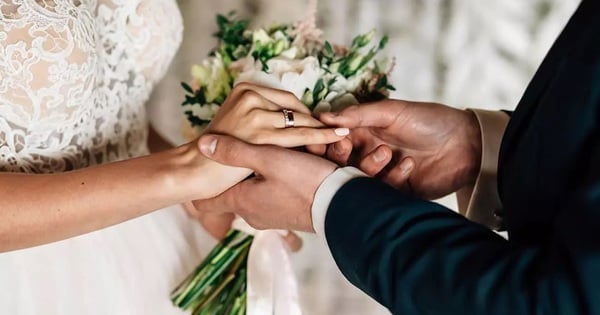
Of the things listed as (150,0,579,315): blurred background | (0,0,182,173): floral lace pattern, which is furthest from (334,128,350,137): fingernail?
(150,0,579,315): blurred background

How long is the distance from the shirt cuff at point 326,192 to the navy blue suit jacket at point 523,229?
0.02 m

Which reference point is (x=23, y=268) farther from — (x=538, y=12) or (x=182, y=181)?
(x=538, y=12)

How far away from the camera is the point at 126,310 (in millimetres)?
1139

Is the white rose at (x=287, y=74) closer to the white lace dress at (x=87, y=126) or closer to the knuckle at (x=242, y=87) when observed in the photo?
the knuckle at (x=242, y=87)

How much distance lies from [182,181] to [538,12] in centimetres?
87

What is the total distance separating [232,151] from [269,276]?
27cm

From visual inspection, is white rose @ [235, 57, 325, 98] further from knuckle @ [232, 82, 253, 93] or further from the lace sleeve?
the lace sleeve

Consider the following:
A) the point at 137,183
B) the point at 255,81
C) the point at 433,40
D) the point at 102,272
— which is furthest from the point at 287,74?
the point at 433,40

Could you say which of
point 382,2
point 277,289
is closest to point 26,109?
point 277,289

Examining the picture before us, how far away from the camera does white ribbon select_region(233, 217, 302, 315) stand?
1180 millimetres

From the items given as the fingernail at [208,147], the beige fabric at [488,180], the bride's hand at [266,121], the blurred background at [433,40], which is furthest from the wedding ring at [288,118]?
the blurred background at [433,40]

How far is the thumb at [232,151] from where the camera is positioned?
1019 mm

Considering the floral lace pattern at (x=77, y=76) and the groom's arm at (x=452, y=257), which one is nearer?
the groom's arm at (x=452, y=257)

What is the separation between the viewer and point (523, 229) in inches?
34.7
